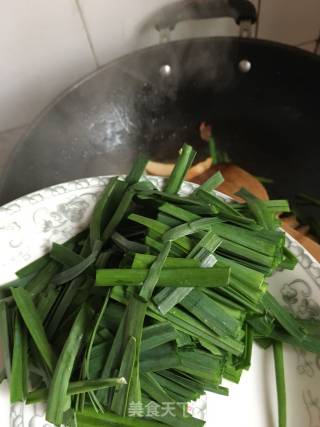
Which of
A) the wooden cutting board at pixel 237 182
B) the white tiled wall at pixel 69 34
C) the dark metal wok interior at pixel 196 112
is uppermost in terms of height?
the white tiled wall at pixel 69 34

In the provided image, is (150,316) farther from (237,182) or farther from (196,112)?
(196,112)

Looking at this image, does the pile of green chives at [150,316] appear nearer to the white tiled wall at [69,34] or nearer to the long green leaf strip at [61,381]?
the long green leaf strip at [61,381]

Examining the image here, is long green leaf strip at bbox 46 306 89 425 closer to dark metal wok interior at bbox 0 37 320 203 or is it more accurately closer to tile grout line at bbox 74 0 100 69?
dark metal wok interior at bbox 0 37 320 203

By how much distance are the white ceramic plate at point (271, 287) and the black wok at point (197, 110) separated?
31cm

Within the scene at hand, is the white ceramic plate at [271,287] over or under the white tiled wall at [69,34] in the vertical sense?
under

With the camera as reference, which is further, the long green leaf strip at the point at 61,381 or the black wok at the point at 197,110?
the black wok at the point at 197,110

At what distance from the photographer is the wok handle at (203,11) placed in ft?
3.85

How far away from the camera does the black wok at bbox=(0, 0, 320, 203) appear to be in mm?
1183

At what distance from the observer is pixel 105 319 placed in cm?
70

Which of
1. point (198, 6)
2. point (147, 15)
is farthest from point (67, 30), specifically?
point (198, 6)

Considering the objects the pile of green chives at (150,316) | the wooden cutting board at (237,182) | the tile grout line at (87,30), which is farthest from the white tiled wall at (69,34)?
the pile of green chives at (150,316)

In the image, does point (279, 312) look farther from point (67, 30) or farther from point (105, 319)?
point (67, 30)

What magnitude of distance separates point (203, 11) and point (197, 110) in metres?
0.26

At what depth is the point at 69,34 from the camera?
122cm
